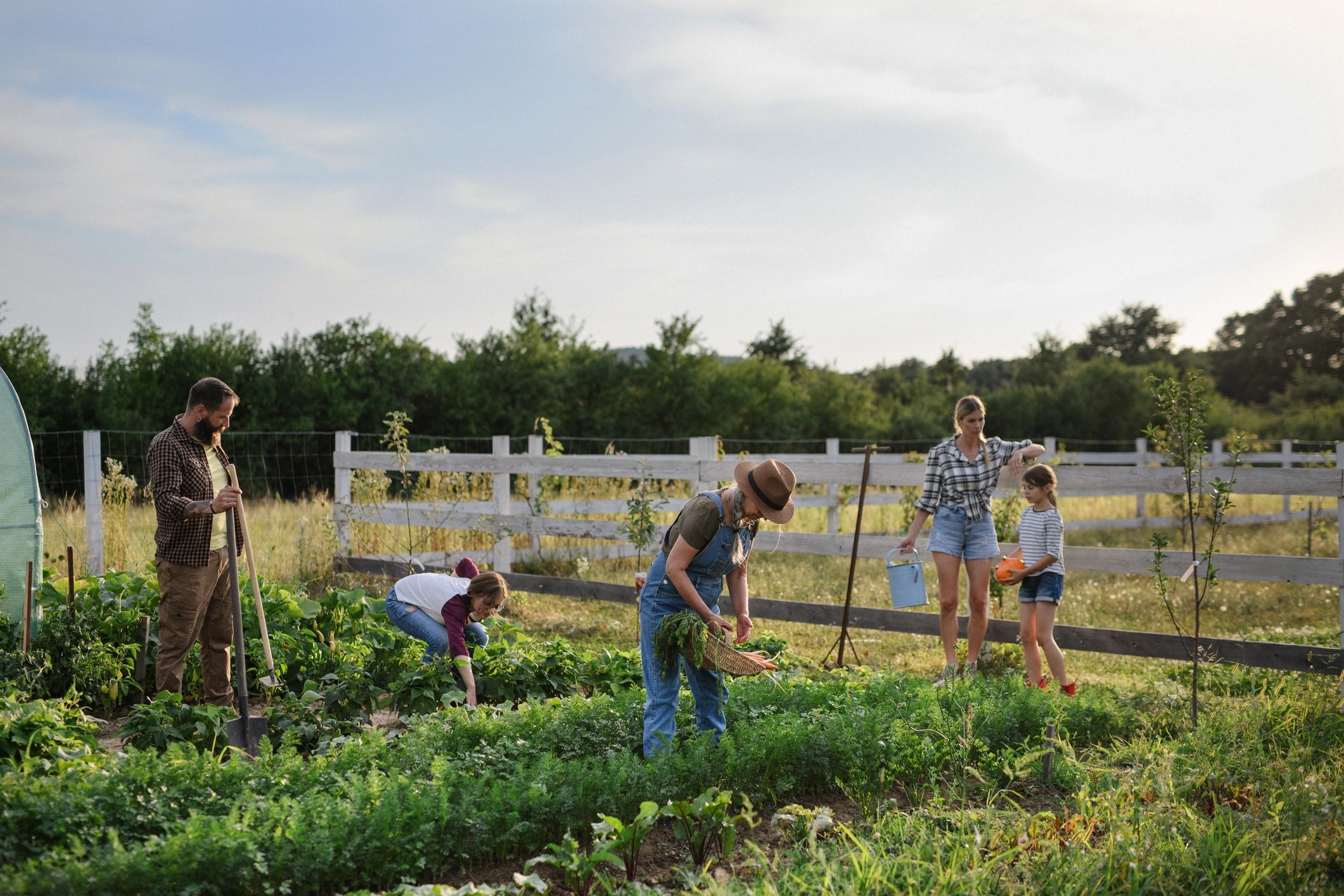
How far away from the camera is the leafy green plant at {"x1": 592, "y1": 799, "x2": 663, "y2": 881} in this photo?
3146 millimetres

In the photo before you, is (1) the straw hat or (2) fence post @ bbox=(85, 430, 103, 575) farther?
(2) fence post @ bbox=(85, 430, 103, 575)

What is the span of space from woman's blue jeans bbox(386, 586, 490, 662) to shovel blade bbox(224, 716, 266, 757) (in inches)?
44.4

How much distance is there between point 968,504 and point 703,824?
130 inches

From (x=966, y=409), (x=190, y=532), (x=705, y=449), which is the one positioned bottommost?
(x=190, y=532)

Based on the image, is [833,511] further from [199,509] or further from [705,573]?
[199,509]

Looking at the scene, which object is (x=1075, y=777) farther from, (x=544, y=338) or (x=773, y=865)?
(x=544, y=338)

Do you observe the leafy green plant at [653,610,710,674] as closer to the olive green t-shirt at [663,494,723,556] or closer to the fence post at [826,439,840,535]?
the olive green t-shirt at [663,494,723,556]

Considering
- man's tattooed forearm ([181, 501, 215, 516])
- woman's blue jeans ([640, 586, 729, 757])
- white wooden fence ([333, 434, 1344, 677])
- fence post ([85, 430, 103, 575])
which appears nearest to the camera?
woman's blue jeans ([640, 586, 729, 757])

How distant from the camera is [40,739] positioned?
4008mm

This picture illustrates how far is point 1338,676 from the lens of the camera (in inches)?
223

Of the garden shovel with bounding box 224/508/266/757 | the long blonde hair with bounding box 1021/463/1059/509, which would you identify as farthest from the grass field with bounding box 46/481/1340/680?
the garden shovel with bounding box 224/508/266/757

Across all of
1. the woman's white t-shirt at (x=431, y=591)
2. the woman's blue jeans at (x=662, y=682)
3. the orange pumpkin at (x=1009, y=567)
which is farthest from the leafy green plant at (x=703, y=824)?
the orange pumpkin at (x=1009, y=567)

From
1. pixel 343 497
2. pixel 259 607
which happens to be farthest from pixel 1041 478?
pixel 343 497

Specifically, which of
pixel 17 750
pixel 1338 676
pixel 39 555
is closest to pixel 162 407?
pixel 39 555
